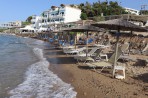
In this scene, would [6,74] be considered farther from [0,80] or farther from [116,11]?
[116,11]

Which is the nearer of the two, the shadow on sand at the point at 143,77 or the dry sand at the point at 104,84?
the dry sand at the point at 104,84

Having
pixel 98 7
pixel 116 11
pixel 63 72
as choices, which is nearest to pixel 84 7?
pixel 98 7

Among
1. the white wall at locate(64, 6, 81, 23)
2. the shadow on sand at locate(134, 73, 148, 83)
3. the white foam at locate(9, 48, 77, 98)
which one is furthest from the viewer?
the white wall at locate(64, 6, 81, 23)

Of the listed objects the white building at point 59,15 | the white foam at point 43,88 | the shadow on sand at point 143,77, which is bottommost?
the white foam at point 43,88

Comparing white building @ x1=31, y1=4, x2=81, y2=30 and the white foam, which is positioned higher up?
white building @ x1=31, y1=4, x2=81, y2=30

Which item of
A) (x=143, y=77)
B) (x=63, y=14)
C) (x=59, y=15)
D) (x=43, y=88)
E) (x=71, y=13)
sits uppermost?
(x=71, y=13)

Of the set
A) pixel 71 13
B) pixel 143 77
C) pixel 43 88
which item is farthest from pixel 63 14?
pixel 43 88

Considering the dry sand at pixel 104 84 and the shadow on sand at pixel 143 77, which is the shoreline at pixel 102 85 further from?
the shadow on sand at pixel 143 77

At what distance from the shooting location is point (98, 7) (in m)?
71.7

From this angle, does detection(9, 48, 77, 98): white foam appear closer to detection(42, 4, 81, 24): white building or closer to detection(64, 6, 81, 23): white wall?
detection(64, 6, 81, 23): white wall

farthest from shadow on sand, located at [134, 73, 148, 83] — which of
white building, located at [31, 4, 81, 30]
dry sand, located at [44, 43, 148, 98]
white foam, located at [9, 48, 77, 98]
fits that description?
white building, located at [31, 4, 81, 30]

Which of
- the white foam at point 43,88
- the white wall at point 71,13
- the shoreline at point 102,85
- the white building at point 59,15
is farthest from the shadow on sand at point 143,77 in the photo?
the white wall at point 71,13

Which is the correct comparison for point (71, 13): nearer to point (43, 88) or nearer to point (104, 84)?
point (104, 84)

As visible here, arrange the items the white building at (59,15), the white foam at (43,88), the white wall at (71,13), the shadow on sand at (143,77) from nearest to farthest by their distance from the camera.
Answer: the white foam at (43,88) < the shadow on sand at (143,77) < the white wall at (71,13) < the white building at (59,15)
